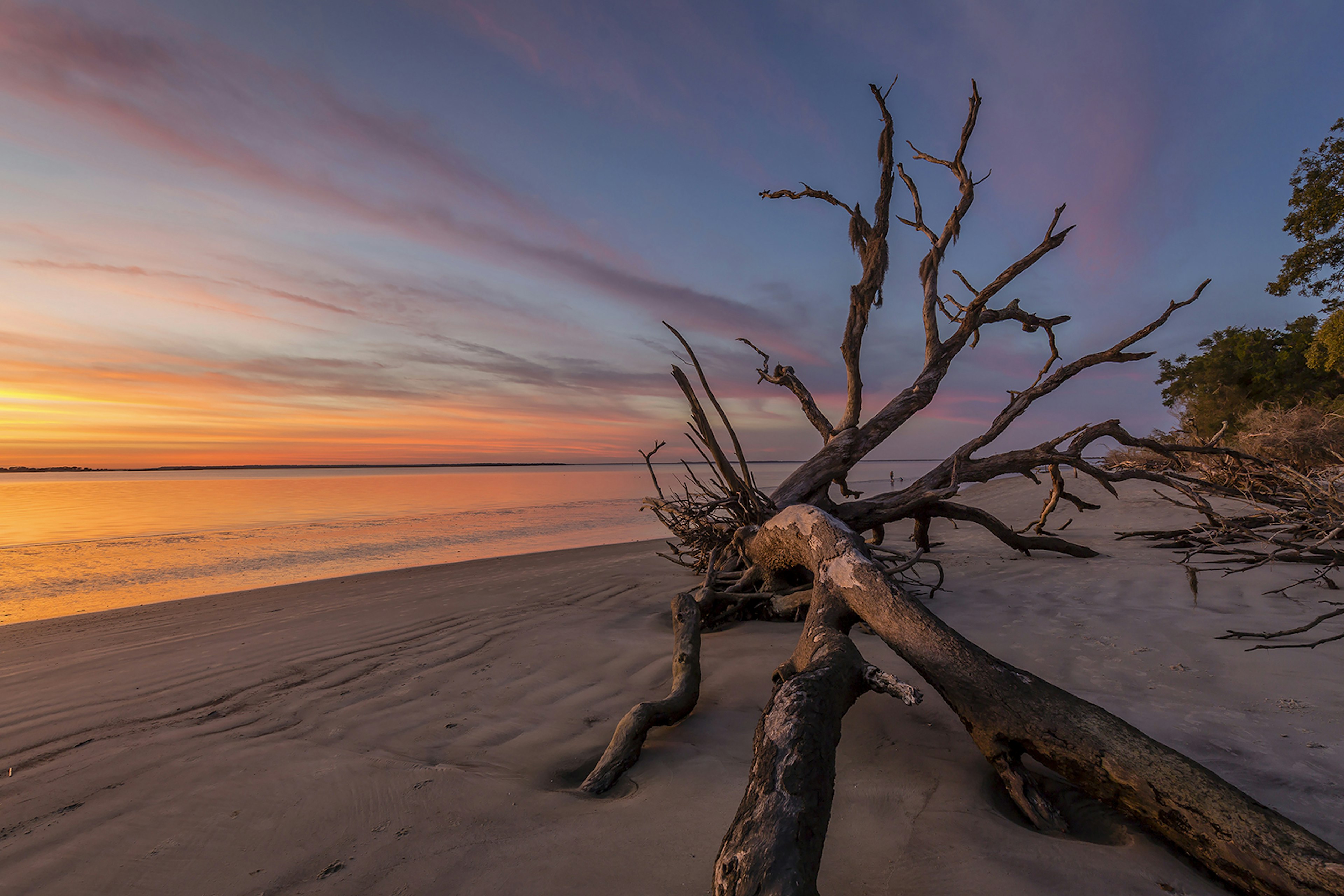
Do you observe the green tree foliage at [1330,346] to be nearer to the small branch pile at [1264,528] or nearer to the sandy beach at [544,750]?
the small branch pile at [1264,528]

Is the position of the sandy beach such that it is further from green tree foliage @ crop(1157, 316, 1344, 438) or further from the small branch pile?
green tree foliage @ crop(1157, 316, 1344, 438)

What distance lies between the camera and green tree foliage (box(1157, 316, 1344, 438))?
18.9 m

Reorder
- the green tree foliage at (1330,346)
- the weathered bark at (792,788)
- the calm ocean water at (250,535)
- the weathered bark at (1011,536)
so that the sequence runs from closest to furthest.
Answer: the weathered bark at (792,788)
the weathered bark at (1011,536)
the calm ocean water at (250,535)
the green tree foliage at (1330,346)

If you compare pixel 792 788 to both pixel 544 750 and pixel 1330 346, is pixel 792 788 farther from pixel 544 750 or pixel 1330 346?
pixel 1330 346

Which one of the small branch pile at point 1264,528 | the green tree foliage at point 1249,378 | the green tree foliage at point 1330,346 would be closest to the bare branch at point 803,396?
the small branch pile at point 1264,528

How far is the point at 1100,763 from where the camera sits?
165 cm

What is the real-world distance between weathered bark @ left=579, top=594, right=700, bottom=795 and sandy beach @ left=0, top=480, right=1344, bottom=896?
9 centimetres

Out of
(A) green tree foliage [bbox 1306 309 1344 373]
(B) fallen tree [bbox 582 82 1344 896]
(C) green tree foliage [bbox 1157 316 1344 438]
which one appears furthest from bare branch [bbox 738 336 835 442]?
(C) green tree foliage [bbox 1157 316 1344 438]

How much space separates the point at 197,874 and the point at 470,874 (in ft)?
2.79

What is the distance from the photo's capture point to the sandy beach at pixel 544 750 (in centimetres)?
160

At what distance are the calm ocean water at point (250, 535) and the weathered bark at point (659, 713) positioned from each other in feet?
22.9

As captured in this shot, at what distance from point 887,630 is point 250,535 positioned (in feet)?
47.0

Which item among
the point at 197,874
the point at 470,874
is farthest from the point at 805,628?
the point at 197,874

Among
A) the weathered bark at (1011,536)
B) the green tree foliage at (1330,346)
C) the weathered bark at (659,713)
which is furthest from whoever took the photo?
the green tree foliage at (1330,346)
